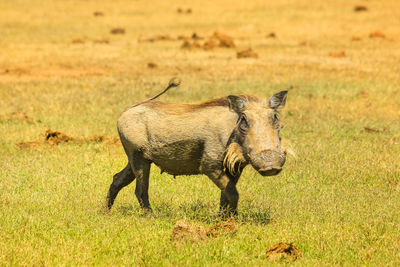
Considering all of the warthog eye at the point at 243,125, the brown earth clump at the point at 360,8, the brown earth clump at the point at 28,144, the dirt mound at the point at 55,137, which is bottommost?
the brown earth clump at the point at 360,8

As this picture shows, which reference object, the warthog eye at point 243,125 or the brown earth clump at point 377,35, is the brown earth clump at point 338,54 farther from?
the warthog eye at point 243,125

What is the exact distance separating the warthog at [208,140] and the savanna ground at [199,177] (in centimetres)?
48

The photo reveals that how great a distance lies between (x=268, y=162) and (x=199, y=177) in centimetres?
350

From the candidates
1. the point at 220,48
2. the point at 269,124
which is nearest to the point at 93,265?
the point at 269,124

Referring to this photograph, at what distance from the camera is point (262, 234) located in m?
6.84

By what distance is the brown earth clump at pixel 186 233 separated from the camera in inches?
255

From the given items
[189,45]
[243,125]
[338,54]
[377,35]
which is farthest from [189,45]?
[243,125]

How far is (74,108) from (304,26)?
21.0 metres

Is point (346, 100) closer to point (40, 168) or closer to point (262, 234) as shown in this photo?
point (40, 168)

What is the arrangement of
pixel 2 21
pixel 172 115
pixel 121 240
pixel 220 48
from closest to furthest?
pixel 121 240, pixel 172 115, pixel 220 48, pixel 2 21

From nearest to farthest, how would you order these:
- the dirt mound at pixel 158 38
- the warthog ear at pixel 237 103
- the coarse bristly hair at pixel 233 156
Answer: the coarse bristly hair at pixel 233 156 < the warthog ear at pixel 237 103 < the dirt mound at pixel 158 38

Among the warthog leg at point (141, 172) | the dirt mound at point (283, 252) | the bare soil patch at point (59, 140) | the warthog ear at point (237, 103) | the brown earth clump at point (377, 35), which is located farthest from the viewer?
the brown earth clump at point (377, 35)

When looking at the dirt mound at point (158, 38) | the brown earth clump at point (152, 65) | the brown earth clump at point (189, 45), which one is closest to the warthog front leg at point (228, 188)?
the brown earth clump at point (152, 65)

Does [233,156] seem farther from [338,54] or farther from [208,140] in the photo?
[338,54]
